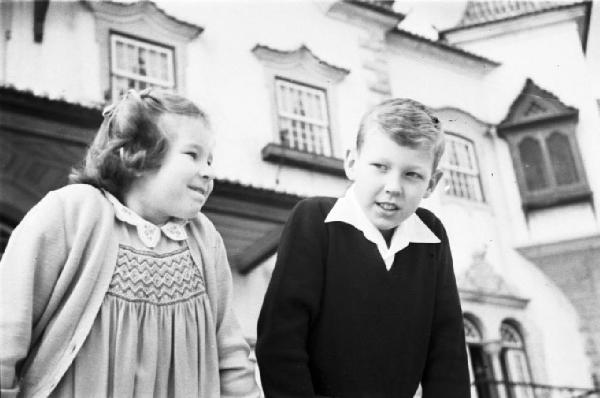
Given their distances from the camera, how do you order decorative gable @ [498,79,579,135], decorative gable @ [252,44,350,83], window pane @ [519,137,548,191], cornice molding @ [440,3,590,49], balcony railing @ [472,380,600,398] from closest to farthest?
cornice molding @ [440,3,590,49] → balcony railing @ [472,380,600,398] → decorative gable @ [498,79,579,135] → decorative gable @ [252,44,350,83] → window pane @ [519,137,548,191]

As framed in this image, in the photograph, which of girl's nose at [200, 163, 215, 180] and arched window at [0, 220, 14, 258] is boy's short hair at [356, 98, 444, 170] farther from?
arched window at [0, 220, 14, 258]

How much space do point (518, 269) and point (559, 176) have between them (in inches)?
30.6

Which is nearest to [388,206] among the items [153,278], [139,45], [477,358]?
[153,278]

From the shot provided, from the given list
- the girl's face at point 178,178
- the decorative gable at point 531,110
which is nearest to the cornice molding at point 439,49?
the decorative gable at point 531,110

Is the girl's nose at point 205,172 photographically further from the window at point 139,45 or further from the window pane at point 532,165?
the window pane at point 532,165

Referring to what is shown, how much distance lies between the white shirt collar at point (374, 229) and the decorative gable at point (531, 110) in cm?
296

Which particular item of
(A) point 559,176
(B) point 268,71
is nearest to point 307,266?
(B) point 268,71

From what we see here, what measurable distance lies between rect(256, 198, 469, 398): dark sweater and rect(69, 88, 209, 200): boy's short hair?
35 centimetres

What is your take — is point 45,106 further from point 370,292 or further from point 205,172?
point 370,292

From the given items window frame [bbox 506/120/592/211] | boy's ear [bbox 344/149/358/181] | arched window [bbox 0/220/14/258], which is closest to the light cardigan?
boy's ear [bbox 344/149/358/181]

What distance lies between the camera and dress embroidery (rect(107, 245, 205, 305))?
1.20 m

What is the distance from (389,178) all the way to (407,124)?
0.41 ft

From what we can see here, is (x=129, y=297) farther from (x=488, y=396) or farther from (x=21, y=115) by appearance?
(x=488, y=396)

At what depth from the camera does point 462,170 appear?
419 cm
